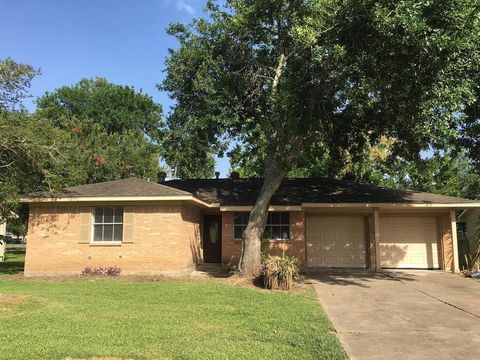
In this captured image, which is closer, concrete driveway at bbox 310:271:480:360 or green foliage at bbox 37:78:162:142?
concrete driveway at bbox 310:271:480:360

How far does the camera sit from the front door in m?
20.8

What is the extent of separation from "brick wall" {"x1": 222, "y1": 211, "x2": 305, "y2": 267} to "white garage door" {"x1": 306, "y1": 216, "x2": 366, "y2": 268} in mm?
1154

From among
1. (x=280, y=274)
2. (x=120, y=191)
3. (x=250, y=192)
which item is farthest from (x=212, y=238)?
(x=280, y=274)

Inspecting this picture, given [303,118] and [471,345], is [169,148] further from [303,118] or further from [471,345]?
[471,345]

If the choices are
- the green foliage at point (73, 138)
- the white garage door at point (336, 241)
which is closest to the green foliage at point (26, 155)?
the green foliage at point (73, 138)

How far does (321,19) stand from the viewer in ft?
42.7

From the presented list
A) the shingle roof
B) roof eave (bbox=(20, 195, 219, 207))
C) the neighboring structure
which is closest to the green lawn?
the neighboring structure

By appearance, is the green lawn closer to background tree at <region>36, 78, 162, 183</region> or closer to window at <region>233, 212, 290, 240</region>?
window at <region>233, 212, 290, 240</region>

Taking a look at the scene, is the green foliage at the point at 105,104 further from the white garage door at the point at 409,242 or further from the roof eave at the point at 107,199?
the white garage door at the point at 409,242

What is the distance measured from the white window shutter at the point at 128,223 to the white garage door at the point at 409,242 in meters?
10.6

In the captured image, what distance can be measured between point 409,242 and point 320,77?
31.5ft

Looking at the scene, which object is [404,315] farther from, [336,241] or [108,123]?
[108,123]

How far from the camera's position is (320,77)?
46.3ft

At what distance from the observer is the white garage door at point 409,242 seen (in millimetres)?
19859
